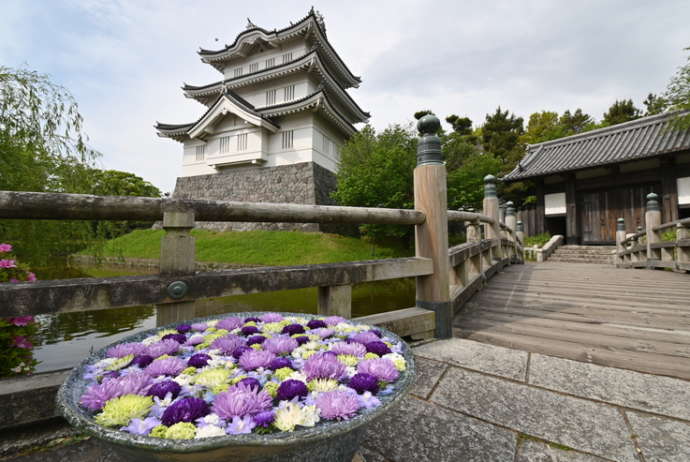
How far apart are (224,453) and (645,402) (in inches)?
77.7

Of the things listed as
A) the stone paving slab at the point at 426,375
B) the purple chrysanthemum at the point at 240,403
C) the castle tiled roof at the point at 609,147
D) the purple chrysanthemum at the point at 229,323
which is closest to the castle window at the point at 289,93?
the castle tiled roof at the point at 609,147

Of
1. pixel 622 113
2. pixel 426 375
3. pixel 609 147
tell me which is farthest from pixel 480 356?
pixel 622 113

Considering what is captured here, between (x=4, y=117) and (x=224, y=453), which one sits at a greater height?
(x=4, y=117)

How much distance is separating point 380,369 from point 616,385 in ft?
5.55

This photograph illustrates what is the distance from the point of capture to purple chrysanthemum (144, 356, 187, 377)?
2.51 feet

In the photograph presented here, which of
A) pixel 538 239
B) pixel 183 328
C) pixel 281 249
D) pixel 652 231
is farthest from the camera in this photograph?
pixel 281 249

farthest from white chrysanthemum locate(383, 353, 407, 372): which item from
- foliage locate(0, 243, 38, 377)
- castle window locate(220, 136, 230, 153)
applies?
castle window locate(220, 136, 230, 153)

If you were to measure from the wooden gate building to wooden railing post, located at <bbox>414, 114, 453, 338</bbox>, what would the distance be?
13679mm

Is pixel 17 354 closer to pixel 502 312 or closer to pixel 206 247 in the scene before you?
pixel 502 312

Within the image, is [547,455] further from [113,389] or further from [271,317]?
[113,389]

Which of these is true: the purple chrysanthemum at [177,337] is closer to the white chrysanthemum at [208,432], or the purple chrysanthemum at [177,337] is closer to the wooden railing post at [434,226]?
the white chrysanthemum at [208,432]

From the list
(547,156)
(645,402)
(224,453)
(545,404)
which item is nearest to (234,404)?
(224,453)

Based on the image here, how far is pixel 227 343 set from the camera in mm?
952

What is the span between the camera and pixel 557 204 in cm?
1424
